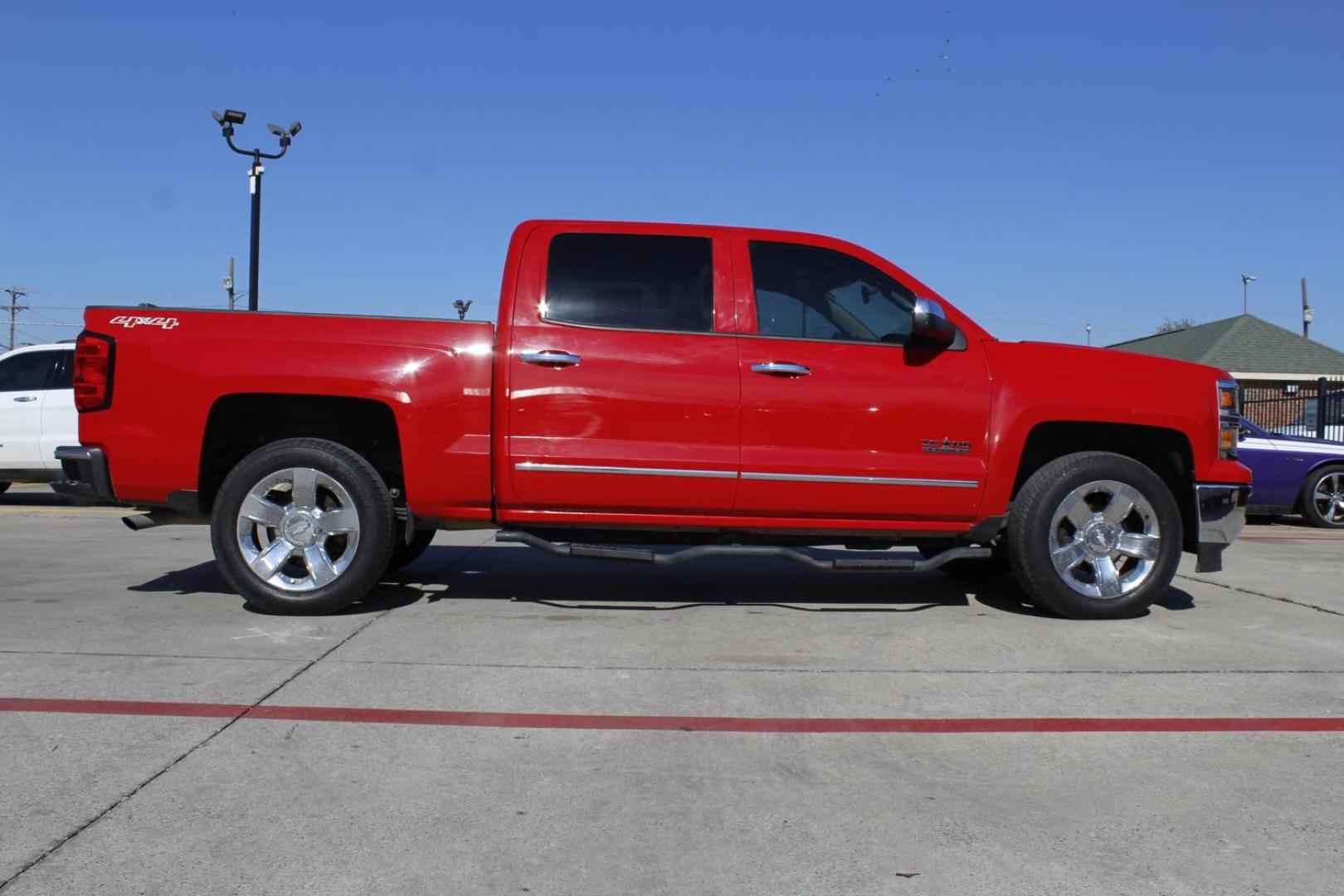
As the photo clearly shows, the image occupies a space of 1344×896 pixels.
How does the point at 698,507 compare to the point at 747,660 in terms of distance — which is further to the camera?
the point at 698,507

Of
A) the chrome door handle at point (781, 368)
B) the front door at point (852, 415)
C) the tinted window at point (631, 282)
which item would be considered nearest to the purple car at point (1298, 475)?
the front door at point (852, 415)

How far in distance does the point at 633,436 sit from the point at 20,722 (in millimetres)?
2867

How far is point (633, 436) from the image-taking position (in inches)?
217

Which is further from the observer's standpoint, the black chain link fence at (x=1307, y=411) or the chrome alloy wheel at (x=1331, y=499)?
the black chain link fence at (x=1307, y=411)

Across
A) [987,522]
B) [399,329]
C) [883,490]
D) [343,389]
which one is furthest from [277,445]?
[987,522]

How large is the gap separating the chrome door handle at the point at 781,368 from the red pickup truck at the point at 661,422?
0.02m

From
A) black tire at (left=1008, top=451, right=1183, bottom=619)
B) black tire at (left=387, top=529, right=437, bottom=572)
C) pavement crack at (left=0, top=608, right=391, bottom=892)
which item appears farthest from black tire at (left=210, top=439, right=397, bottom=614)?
black tire at (left=1008, top=451, right=1183, bottom=619)

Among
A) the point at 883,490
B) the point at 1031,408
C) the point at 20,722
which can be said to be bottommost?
the point at 20,722

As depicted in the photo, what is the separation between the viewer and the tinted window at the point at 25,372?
40.3 ft

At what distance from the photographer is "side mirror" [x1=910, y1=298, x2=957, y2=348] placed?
5.41 metres

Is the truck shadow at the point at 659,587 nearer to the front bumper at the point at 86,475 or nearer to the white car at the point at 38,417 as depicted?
the front bumper at the point at 86,475

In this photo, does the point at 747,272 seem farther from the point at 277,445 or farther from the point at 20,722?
the point at 20,722

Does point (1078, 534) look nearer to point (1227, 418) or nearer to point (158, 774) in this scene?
point (1227, 418)

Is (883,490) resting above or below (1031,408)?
below
